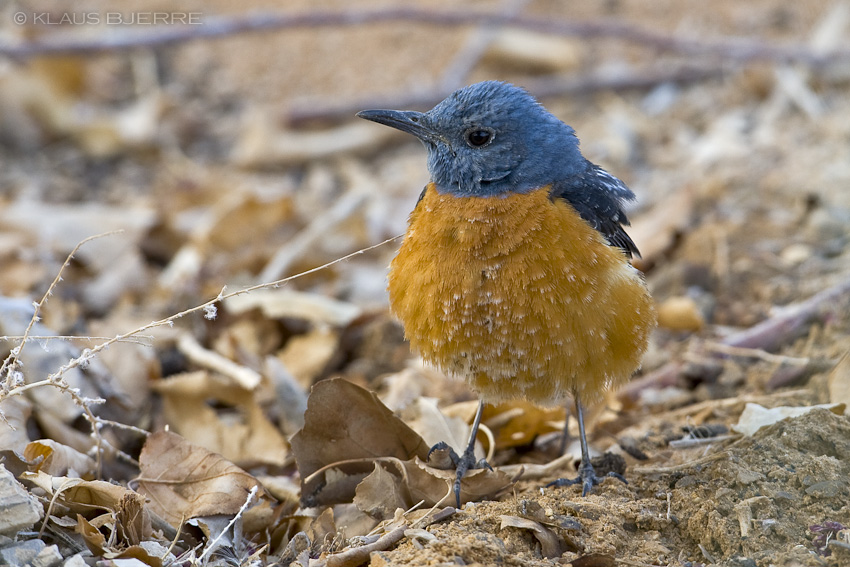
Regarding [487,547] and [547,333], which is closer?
[487,547]

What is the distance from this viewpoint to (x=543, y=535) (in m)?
3.32

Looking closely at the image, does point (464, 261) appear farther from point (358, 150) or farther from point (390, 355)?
point (358, 150)

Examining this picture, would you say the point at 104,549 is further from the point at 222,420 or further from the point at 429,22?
the point at 429,22

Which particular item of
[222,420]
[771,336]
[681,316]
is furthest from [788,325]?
[222,420]

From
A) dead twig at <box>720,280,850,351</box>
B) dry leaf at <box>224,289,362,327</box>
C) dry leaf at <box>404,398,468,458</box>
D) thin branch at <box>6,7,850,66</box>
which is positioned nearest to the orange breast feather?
dry leaf at <box>404,398,468,458</box>

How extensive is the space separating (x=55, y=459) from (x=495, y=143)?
263 cm

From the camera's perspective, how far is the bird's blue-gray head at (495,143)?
433 cm

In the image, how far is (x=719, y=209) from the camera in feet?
24.6

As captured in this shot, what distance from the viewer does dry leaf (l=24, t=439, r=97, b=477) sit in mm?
3617

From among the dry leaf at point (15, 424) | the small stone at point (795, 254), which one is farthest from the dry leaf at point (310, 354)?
the small stone at point (795, 254)

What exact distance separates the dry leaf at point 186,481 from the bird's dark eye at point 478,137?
207 centimetres

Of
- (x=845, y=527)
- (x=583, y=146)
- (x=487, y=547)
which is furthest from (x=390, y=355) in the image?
(x=583, y=146)

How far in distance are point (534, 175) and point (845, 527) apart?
213 cm

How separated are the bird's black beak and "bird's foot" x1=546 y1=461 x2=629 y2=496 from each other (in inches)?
75.8
